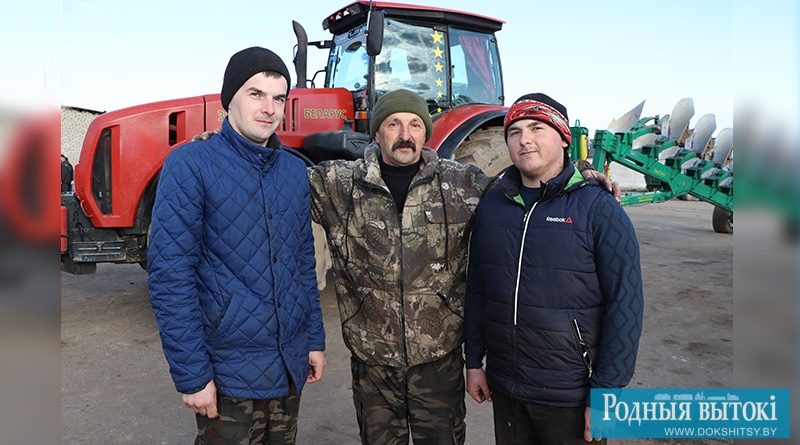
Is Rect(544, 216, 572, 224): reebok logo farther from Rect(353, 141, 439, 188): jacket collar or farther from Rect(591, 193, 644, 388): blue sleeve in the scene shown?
Rect(353, 141, 439, 188): jacket collar

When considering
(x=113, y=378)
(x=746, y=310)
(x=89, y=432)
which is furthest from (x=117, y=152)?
(x=746, y=310)

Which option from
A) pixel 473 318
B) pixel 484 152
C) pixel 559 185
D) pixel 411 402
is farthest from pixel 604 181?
pixel 484 152

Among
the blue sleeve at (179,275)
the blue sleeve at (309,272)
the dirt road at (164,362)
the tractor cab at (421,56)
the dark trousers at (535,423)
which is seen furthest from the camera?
the tractor cab at (421,56)

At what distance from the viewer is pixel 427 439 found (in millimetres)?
1946

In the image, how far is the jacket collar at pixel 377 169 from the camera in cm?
191

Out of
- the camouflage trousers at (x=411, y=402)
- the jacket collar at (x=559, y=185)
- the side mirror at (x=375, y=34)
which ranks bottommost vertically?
the camouflage trousers at (x=411, y=402)

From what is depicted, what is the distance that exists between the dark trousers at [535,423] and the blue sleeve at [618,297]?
0.14m

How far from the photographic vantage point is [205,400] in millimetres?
1571

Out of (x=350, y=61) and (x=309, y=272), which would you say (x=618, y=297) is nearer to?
(x=309, y=272)

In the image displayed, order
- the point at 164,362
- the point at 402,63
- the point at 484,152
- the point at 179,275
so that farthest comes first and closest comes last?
1. the point at 402,63
2. the point at 484,152
3. the point at 164,362
4. the point at 179,275

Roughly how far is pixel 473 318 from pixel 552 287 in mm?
397

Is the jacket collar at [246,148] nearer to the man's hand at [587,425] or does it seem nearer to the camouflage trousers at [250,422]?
the camouflage trousers at [250,422]

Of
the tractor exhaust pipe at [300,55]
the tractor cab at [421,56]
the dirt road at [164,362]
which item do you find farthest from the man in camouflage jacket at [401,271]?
the tractor exhaust pipe at [300,55]

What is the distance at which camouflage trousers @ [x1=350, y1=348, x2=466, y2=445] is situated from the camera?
6.33 feet
